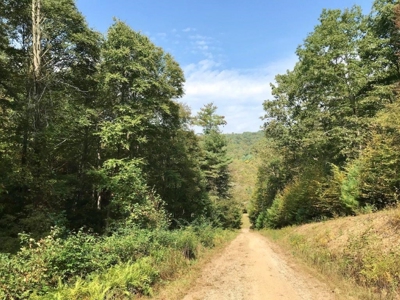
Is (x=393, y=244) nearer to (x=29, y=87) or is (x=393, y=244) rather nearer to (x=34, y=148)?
(x=34, y=148)

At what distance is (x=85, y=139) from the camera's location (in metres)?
20.2

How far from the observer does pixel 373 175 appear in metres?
13.0

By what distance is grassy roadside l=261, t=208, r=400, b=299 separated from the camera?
6.88 metres

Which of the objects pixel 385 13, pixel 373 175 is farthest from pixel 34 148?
pixel 385 13

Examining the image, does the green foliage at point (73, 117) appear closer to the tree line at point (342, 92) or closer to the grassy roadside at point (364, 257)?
the grassy roadside at point (364, 257)

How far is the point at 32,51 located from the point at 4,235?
436 inches

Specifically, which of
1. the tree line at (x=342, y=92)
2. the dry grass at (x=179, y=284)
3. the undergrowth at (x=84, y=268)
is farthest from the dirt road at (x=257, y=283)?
the tree line at (x=342, y=92)

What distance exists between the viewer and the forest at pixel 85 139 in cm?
962

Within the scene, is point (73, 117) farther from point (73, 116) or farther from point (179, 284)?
point (179, 284)

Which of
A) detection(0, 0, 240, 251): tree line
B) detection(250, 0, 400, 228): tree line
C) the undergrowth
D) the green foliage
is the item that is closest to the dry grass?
the undergrowth

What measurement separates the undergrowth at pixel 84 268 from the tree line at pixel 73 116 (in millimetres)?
4952

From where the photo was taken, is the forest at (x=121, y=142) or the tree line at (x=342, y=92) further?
the tree line at (x=342, y=92)

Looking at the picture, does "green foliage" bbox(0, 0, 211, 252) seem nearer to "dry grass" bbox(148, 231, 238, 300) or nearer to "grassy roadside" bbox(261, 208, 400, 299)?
"dry grass" bbox(148, 231, 238, 300)

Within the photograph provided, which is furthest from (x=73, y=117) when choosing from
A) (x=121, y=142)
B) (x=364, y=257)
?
(x=364, y=257)
